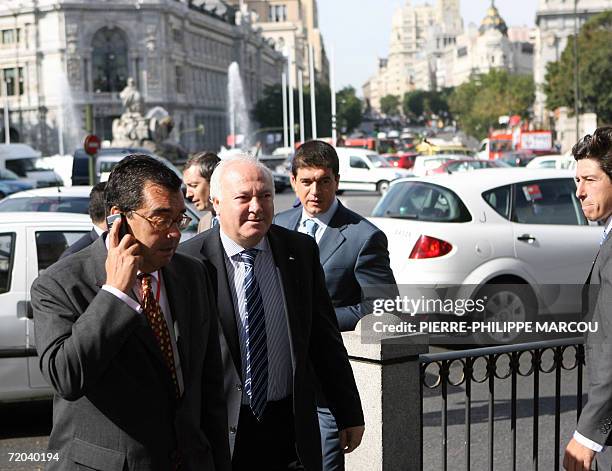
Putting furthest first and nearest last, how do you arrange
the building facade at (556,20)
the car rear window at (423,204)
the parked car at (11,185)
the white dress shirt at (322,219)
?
the building facade at (556,20)
the parked car at (11,185)
the car rear window at (423,204)
the white dress shirt at (322,219)

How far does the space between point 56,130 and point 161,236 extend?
99.8 m

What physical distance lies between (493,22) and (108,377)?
649 ft

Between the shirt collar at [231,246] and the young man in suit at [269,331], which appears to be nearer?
the young man in suit at [269,331]

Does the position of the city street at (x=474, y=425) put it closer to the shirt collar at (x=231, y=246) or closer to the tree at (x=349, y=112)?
the shirt collar at (x=231, y=246)

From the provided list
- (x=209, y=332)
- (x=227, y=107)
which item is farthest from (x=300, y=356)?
(x=227, y=107)

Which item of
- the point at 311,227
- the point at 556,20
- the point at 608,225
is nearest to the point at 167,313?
the point at 608,225

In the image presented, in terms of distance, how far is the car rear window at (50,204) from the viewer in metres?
11.0

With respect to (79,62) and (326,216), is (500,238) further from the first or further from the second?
(79,62)

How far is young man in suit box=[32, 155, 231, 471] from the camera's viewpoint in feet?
9.42

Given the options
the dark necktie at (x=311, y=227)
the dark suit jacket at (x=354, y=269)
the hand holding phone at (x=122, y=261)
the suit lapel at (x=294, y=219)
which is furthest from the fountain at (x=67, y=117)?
the hand holding phone at (x=122, y=261)

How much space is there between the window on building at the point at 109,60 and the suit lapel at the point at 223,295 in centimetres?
10024

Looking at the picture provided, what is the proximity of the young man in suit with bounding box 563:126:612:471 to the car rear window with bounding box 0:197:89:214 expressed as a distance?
7.91 meters

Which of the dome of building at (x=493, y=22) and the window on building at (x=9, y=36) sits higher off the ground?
the dome of building at (x=493, y=22)

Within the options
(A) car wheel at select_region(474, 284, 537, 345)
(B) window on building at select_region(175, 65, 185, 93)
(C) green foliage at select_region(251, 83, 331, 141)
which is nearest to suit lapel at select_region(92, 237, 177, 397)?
(A) car wheel at select_region(474, 284, 537, 345)
